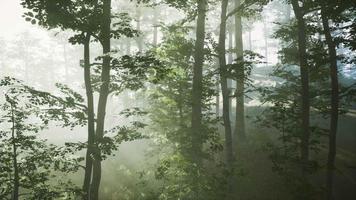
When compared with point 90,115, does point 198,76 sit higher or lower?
higher

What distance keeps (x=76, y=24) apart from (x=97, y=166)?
401cm

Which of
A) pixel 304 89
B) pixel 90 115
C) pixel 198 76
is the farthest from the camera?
pixel 304 89

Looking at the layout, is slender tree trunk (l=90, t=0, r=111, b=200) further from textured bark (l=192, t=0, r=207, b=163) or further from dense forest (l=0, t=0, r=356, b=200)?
textured bark (l=192, t=0, r=207, b=163)

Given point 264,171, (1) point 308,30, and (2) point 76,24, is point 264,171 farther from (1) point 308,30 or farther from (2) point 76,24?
(2) point 76,24

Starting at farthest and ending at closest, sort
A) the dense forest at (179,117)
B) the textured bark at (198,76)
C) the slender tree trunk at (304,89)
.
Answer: the slender tree trunk at (304,89), the textured bark at (198,76), the dense forest at (179,117)

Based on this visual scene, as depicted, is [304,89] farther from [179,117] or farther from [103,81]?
[103,81]

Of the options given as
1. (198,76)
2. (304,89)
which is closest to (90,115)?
(198,76)

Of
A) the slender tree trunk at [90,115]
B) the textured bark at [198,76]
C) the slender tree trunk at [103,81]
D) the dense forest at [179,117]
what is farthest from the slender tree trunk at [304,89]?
the slender tree trunk at [90,115]

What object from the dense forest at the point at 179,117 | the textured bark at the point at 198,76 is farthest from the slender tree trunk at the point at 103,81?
the textured bark at the point at 198,76

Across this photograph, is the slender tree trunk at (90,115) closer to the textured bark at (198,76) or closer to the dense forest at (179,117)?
the dense forest at (179,117)

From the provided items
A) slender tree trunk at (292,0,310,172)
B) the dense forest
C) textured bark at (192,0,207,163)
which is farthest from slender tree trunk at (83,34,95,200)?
slender tree trunk at (292,0,310,172)

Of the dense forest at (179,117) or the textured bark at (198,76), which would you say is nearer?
the dense forest at (179,117)

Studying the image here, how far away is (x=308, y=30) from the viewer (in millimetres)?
14969

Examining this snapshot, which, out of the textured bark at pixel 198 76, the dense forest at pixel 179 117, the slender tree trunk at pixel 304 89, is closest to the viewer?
the dense forest at pixel 179 117
